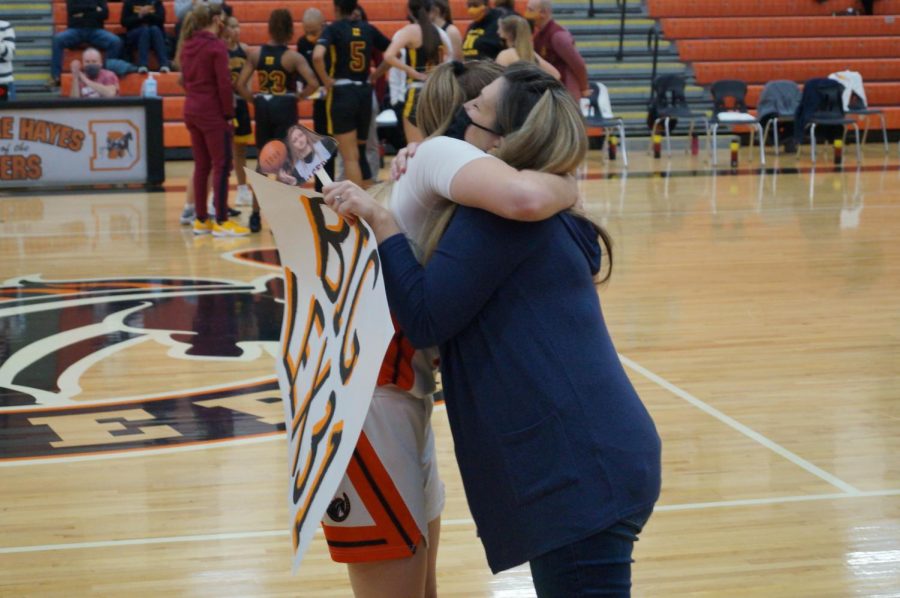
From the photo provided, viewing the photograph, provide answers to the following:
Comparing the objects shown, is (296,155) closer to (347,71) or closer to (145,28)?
(347,71)

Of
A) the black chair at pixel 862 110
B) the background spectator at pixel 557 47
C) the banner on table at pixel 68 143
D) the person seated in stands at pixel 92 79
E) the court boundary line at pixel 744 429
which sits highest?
the background spectator at pixel 557 47

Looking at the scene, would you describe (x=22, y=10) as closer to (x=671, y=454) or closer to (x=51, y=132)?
(x=51, y=132)

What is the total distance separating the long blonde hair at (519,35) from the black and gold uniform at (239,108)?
2.44 meters

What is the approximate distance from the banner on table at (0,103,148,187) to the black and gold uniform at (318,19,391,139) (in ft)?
Answer: 9.70

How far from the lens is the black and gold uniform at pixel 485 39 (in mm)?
9117

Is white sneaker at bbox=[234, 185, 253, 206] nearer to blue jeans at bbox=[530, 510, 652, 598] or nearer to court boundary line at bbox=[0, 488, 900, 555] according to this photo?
court boundary line at bbox=[0, 488, 900, 555]

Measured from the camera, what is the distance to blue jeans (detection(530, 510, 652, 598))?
1.78 metres

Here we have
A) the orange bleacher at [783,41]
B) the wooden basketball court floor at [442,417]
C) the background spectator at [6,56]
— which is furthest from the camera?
the orange bleacher at [783,41]

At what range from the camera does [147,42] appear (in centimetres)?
1515

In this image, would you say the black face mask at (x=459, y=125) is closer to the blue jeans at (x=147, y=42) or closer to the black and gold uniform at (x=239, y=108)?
the black and gold uniform at (x=239, y=108)

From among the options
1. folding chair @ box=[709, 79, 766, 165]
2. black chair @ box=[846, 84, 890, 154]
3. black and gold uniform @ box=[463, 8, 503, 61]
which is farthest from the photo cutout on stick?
black chair @ box=[846, 84, 890, 154]

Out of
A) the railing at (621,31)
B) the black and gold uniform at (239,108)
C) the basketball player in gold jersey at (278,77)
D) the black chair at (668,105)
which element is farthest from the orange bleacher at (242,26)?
the basketball player in gold jersey at (278,77)

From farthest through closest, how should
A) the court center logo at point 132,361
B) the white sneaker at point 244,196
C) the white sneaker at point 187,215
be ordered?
the white sneaker at point 244,196 < the white sneaker at point 187,215 < the court center logo at point 132,361

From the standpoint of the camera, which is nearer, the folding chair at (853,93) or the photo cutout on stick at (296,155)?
the photo cutout on stick at (296,155)
